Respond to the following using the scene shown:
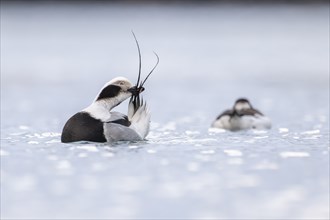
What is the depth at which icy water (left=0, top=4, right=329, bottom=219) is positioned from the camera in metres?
12.8

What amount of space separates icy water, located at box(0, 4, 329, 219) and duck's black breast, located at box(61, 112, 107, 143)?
5.0 inches

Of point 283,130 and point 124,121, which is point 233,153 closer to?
point 124,121

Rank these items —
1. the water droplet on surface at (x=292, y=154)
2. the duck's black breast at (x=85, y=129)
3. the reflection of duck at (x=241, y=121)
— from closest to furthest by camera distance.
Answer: the water droplet on surface at (x=292, y=154) < the duck's black breast at (x=85, y=129) < the reflection of duck at (x=241, y=121)

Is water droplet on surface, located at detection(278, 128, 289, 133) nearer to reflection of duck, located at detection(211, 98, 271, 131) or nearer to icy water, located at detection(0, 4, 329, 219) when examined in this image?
icy water, located at detection(0, 4, 329, 219)

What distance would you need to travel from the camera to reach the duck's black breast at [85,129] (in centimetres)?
1650

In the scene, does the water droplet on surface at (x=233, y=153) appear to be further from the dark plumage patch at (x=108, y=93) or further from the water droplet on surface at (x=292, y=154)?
the dark plumage patch at (x=108, y=93)

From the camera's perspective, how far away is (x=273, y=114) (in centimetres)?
2314

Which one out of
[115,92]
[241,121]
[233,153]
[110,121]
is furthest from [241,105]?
[233,153]

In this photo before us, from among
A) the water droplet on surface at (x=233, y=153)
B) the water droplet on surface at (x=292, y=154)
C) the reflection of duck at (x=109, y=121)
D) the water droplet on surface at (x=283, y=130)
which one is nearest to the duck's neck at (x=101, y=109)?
the reflection of duck at (x=109, y=121)

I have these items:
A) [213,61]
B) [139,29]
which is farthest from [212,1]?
[213,61]

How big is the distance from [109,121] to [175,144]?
42.2 inches

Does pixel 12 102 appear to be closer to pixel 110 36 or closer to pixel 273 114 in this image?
pixel 273 114

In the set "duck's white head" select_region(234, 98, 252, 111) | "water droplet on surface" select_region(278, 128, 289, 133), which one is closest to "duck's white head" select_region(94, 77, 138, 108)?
"water droplet on surface" select_region(278, 128, 289, 133)

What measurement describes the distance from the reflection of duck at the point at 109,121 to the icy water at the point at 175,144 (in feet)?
0.48
